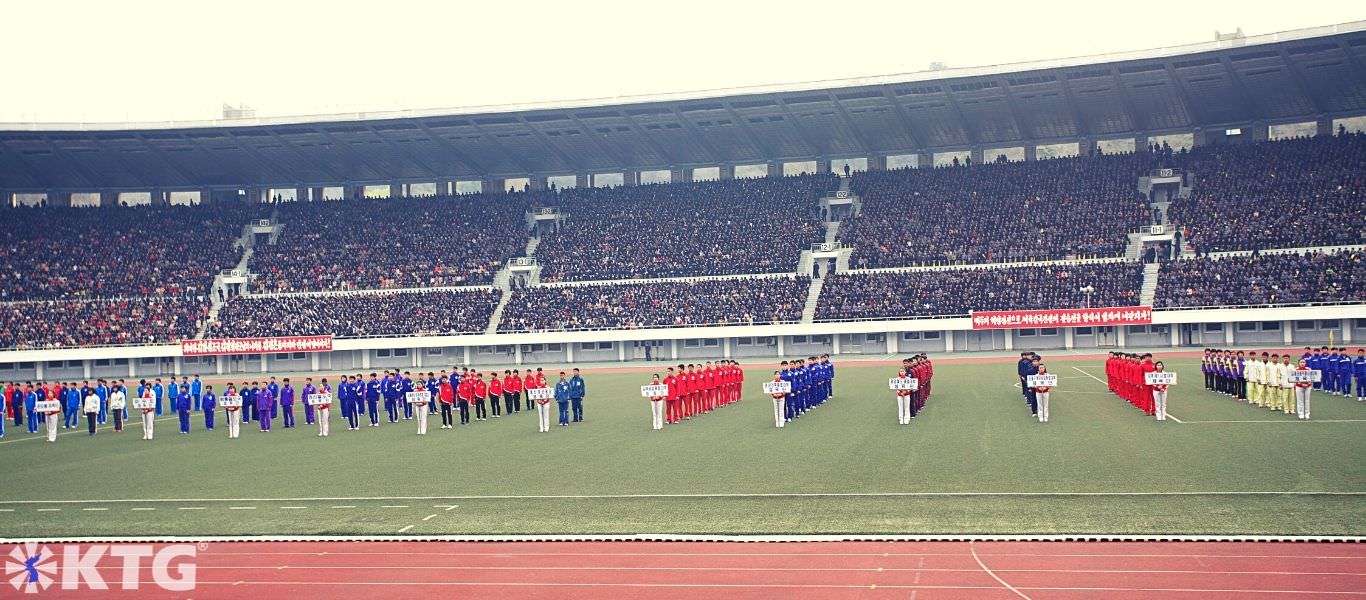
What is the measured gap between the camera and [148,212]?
230 ft

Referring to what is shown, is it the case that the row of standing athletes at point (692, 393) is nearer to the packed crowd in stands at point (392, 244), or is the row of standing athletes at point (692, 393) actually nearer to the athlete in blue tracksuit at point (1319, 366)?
the athlete in blue tracksuit at point (1319, 366)

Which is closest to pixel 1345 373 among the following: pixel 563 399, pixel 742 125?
pixel 563 399

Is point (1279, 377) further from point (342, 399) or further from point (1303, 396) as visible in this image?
point (342, 399)

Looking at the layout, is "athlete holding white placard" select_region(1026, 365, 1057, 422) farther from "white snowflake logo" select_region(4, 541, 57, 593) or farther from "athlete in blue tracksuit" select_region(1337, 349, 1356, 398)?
"white snowflake logo" select_region(4, 541, 57, 593)

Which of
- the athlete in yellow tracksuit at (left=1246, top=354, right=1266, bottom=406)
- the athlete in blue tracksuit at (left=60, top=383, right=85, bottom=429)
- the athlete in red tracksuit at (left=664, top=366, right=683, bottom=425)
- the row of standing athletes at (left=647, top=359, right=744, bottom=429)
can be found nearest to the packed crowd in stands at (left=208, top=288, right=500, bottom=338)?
the athlete in blue tracksuit at (left=60, top=383, right=85, bottom=429)

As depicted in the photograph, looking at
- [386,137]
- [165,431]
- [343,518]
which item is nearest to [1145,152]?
[386,137]

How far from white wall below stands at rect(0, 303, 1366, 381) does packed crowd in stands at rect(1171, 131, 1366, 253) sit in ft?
16.0

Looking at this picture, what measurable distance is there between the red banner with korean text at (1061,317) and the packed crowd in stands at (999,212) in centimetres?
514

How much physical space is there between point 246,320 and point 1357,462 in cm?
5323

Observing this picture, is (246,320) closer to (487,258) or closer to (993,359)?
(487,258)

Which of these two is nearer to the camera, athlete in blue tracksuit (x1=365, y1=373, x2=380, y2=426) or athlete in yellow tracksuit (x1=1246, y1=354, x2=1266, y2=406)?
athlete in yellow tracksuit (x1=1246, y1=354, x2=1266, y2=406)

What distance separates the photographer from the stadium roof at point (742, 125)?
5344 centimetres

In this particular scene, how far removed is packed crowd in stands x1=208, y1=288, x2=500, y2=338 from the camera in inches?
2240
